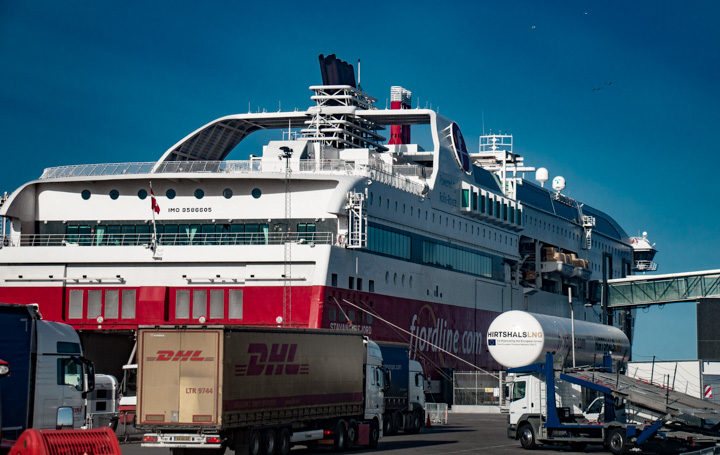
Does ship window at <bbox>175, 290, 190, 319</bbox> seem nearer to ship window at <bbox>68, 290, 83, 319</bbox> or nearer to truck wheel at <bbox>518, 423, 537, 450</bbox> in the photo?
ship window at <bbox>68, 290, 83, 319</bbox>

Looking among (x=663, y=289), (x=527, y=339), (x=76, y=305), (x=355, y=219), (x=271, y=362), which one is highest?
(x=355, y=219)

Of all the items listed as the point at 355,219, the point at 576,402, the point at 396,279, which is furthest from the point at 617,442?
the point at 396,279

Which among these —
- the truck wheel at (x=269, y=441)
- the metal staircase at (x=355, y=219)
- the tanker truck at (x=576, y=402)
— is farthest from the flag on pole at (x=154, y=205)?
the truck wheel at (x=269, y=441)

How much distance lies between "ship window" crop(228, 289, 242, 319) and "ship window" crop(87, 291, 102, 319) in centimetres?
537

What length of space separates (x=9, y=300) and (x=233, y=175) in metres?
10.2

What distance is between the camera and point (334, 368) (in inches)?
1179

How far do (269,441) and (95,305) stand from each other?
19330mm

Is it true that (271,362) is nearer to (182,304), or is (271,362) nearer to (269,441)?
(269,441)

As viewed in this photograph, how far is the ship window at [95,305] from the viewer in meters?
43.5

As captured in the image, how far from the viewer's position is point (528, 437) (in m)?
31.6

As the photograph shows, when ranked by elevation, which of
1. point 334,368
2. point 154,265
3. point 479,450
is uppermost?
point 154,265

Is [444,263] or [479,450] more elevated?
[444,263]

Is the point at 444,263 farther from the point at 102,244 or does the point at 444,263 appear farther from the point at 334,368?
the point at 334,368

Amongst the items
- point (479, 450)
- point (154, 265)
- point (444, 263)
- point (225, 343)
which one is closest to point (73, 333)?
point (225, 343)
